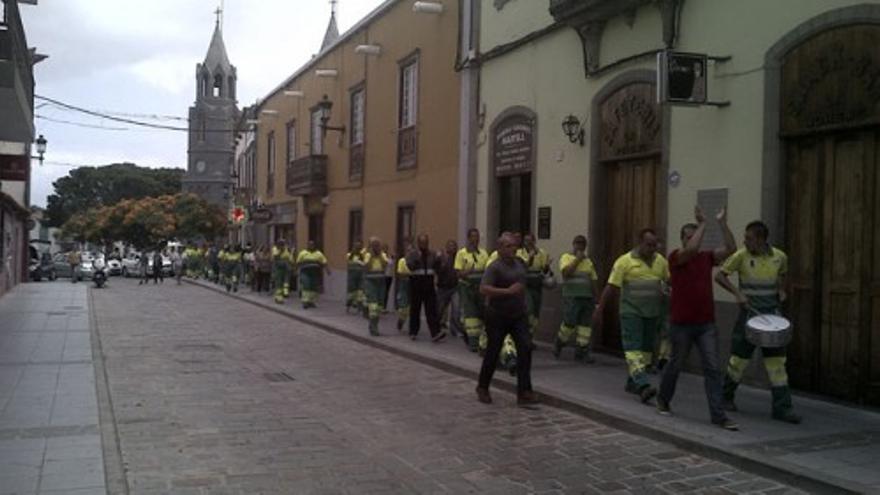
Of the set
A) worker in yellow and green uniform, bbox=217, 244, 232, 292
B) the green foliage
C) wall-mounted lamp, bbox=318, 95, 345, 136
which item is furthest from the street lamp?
the green foliage

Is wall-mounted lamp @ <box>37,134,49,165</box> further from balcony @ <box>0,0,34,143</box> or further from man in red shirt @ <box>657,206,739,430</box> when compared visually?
man in red shirt @ <box>657,206,739,430</box>

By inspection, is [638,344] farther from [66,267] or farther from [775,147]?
[66,267]

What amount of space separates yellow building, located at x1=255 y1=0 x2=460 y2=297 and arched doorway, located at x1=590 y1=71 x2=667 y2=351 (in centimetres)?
503

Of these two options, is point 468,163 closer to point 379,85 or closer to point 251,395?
point 379,85

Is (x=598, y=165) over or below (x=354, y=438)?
over

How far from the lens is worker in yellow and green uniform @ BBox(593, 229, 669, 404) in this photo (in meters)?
8.88

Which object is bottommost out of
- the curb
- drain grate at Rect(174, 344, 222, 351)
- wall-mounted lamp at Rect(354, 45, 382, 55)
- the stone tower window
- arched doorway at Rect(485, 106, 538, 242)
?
the curb

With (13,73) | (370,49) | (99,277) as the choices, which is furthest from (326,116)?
(99,277)

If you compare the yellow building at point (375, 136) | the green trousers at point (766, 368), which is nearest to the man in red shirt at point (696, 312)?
the green trousers at point (766, 368)

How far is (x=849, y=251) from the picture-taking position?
840cm

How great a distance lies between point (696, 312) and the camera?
305 inches

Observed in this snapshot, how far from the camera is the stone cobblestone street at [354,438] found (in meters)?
6.30

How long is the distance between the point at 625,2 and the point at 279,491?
7.95m

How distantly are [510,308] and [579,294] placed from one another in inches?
104
